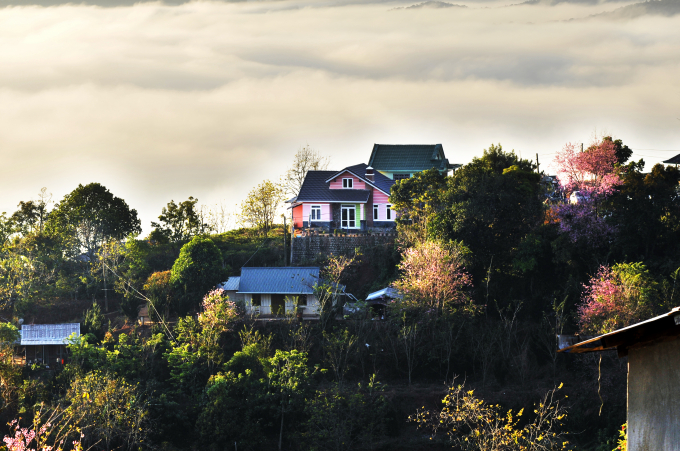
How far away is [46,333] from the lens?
2898cm

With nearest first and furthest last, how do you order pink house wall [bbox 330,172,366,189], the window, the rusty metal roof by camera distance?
the rusty metal roof < the window < pink house wall [bbox 330,172,366,189]

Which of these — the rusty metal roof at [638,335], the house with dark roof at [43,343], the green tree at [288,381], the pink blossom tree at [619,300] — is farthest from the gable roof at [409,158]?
the rusty metal roof at [638,335]

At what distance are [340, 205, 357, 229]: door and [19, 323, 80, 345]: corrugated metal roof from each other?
1617 centimetres

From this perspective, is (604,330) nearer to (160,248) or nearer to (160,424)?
(160,424)

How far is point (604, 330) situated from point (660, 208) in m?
7.47

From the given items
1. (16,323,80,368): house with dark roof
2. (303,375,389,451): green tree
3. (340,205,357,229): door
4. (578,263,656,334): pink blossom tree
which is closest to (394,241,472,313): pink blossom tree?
(578,263,656,334): pink blossom tree

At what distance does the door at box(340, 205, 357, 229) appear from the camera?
3903cm

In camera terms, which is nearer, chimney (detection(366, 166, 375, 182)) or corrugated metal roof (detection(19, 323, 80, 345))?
corrugated metal roof (detection(19, 323, 80, 345))

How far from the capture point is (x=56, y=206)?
38906mm

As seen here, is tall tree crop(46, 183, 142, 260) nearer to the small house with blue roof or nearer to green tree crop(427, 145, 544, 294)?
the small house with blue roof

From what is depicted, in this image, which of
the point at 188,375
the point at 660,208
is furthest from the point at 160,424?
the point at 660,208

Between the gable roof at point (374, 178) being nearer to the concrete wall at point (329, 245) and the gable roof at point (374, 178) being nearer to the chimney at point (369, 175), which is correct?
the chimney at point (369, 175)

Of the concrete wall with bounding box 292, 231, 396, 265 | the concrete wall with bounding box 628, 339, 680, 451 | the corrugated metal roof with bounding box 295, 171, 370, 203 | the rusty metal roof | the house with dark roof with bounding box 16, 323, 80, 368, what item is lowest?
the house with dark roof with bounding box 16, 323, 80, 368

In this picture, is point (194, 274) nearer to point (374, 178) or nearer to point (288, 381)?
point (288, 381)
